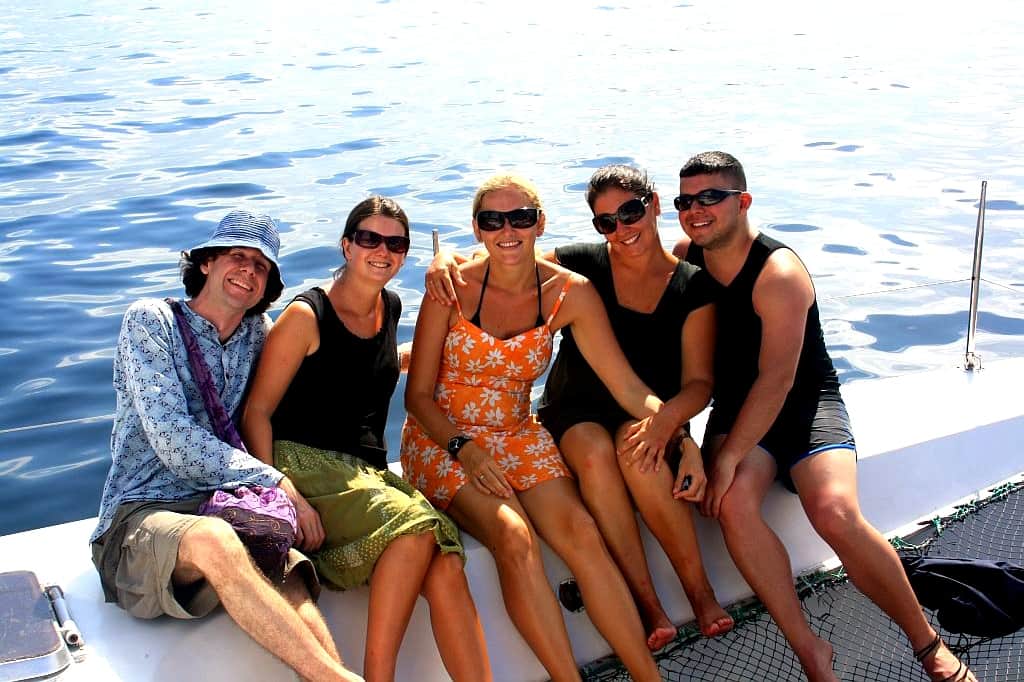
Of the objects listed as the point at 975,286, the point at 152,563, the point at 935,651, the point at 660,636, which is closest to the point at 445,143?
the point at 975,286

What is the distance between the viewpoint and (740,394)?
3287mm

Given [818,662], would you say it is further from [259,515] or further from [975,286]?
[975,286]

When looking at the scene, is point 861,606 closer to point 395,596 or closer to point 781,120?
point 395,596

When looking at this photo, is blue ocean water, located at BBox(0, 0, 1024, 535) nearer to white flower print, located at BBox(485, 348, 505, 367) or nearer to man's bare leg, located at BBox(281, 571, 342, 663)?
white flower print, located at BBox(485, 348, 505, 367)

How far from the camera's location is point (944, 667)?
2910 mm

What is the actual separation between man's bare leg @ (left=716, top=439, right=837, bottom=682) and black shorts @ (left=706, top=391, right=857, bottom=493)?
0.11 metres

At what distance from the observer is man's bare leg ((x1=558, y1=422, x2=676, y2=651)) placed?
3012 millimetres

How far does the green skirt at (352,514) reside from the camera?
9.04 ft

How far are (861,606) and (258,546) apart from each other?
1757 mm

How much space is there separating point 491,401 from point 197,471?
874mm

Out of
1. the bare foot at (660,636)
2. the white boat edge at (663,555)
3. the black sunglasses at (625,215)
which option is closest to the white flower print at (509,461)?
the white boat edge at (663,555)

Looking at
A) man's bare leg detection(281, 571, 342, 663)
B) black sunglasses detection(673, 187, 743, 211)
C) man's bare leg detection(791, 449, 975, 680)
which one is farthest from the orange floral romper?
man's bare leg detection(791, 449, 975, 680)

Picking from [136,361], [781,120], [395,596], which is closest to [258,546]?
[395,596]

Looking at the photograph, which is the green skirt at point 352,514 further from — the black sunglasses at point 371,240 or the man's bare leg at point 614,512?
the black sunglasses at point 371,240
